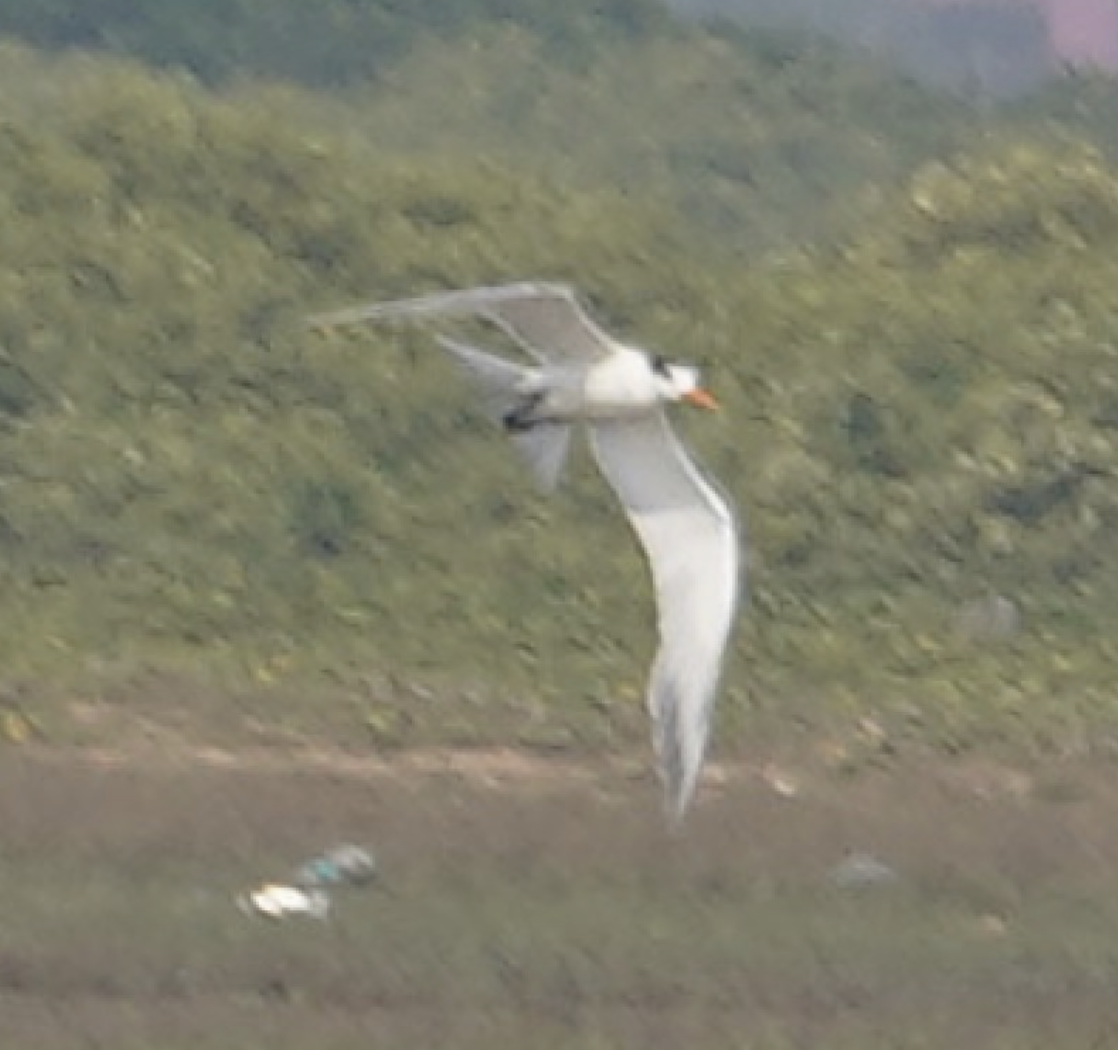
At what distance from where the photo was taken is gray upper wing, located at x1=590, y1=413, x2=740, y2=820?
10586 millimetres

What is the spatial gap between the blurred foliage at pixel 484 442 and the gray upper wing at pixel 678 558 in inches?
195

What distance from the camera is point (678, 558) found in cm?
1096

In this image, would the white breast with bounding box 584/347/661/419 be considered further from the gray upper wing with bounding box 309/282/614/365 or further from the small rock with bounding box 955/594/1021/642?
the small rock with bounding box 955/594/1021/642

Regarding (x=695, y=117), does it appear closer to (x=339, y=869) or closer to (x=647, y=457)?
(x=339, y=869)

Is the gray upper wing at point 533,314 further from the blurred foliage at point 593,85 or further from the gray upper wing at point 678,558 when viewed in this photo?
the blurred foliage at point 593,85

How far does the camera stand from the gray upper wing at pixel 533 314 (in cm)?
982

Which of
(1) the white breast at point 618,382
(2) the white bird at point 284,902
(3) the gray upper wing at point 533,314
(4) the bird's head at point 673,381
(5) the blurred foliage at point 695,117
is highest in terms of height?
(3) the gray upper wing at point 533,314

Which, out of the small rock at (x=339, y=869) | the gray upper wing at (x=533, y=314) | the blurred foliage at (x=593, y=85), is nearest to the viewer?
the gray upper wing at (x=533, y=314)

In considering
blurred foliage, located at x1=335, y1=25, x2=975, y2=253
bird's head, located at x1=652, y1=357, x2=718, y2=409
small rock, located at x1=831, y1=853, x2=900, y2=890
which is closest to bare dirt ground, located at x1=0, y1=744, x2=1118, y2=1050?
small rock, located at x1=831, y1=853, x2=900, y2=890

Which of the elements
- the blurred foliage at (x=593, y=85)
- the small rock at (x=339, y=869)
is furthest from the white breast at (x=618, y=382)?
the blurred foliage at (x=593, y=85)

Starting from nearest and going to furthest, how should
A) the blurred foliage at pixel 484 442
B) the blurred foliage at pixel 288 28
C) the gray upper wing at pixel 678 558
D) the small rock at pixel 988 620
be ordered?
the gray upper wing at pixel 678 558 < the blurred foliage at pixel 484 442 < the small rock at pixel 988 620 < the blurred foliage at pixel 288 28

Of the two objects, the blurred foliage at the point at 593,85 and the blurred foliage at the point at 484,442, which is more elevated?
the blurred foliage at the point at 484,442

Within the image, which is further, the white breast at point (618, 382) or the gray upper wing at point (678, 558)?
the white breast at point (618, 382)

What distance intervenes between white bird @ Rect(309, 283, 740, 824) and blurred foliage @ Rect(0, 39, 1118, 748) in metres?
4.97
